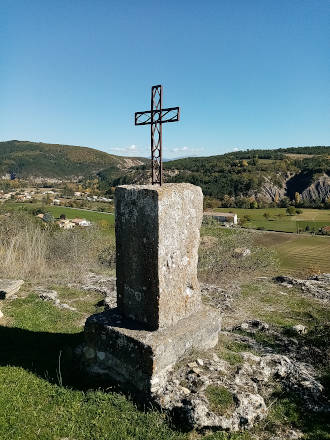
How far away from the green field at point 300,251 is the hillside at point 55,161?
9191 cm

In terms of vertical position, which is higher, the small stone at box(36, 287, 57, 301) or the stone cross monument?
the stone cross monument

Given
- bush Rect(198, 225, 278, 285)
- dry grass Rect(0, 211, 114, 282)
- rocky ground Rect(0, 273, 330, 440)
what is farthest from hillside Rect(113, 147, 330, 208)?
rocky ground Rect(0, 273, 330, 440)

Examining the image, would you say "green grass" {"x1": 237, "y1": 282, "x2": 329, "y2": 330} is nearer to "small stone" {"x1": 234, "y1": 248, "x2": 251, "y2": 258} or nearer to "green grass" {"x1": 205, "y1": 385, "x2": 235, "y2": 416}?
"green grass" {"x1": 205, "y1": 385, "x2": 235, "y2": 416}

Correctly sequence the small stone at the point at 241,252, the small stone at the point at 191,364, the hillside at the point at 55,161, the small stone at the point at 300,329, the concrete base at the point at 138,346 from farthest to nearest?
the hillside at the point at 55,161
the small stone at the point at 241,252
the small stone at the point at 300,329
the small stone at the point at 191,364
the concrete base at the point at 138,346

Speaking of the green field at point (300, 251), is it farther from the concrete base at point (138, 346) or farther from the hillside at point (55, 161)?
the hillside at point (55, 161)

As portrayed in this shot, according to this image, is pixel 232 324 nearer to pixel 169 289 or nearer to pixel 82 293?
pixel 169 289

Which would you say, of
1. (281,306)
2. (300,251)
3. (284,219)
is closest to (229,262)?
(281,306)

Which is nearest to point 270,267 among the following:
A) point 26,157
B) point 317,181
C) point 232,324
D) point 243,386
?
point 232,324

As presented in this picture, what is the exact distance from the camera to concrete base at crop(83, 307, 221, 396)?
13.9 ft

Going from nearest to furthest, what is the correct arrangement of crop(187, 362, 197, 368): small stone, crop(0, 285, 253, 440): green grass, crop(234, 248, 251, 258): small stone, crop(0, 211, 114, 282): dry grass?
crop(0, 285, 253, 440): green grass, crop(187, 362, 197, 368): small stone, crop(0, 211, 114, 282): dry grass, crop(234, 248, 251, 258): small stone

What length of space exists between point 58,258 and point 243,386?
16431 millimetres

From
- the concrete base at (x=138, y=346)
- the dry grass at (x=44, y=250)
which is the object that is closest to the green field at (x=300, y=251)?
the dry grass at (x=44, y=250)

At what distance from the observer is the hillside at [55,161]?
140m

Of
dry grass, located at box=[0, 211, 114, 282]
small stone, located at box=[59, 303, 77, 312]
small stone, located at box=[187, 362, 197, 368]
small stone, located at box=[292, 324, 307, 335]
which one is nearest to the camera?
small stone, located at box=[187, 362, 197, 368]
